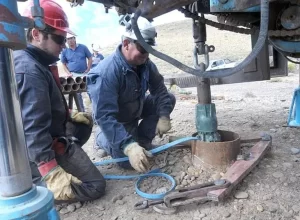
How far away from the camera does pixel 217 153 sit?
220 centimetres

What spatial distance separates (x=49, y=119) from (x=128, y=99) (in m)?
0.78

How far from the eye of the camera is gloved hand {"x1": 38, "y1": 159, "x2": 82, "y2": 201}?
1.86 meters

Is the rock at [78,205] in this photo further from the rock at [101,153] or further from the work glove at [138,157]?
the rock at [101,153]

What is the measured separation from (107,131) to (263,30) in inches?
51.7

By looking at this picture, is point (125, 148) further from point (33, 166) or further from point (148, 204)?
point (33, 166)

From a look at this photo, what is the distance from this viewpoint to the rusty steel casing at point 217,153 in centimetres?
218

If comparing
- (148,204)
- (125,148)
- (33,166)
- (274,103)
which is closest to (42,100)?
(33,166)

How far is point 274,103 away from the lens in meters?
4.46

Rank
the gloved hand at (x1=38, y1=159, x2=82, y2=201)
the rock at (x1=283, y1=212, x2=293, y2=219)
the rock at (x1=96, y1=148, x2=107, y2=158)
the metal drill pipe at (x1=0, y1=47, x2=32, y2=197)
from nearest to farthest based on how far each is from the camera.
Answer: the metal drill pipe at (x1=0, y1=47, x2=32, y2=197) < the rock at (x1=283, y1=212, x2=293, y2=219) < the gloved hand at (x1=38, y1=159, x2=82, y2=201) < the rock at (x1=96, y1=148, x2=107, y2=158)

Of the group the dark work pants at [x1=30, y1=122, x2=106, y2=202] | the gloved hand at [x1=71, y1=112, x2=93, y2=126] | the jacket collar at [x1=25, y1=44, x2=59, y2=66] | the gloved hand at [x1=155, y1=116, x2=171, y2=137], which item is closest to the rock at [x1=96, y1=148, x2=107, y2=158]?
the gloved hand at [x1=71, y1=112, x2=93, y2=126]

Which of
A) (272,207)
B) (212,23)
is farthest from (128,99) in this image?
(272,207)

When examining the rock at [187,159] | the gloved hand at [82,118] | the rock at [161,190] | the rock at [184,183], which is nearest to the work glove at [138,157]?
the rock at [161,190]

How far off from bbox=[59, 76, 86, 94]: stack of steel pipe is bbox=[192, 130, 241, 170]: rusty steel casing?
1.97 m

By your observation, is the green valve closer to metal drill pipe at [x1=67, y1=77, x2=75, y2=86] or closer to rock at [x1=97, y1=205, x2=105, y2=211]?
rock at [x1=97, y1=205, x2=105, y2=211]
